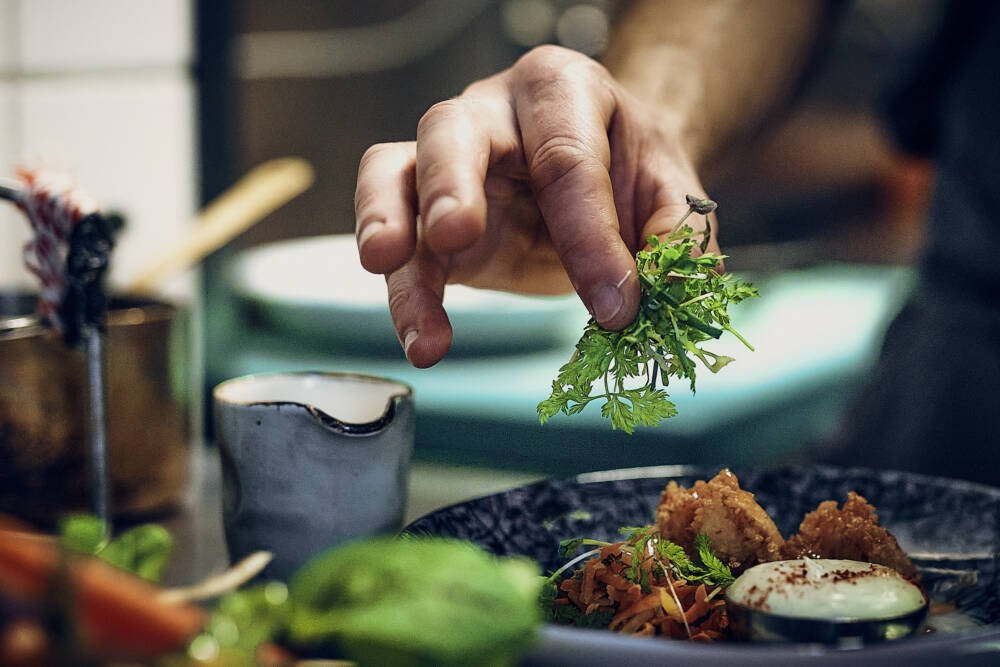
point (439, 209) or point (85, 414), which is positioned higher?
point (439, 209)

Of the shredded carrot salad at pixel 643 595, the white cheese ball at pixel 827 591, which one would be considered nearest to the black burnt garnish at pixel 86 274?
the shredded carrot salad at pixel 643 595

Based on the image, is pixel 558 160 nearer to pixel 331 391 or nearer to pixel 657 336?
pixel 657 336

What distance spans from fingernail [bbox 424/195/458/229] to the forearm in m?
0.74

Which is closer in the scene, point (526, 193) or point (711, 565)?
point (711, 565)

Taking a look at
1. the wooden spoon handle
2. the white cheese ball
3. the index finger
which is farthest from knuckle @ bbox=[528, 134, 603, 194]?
the wooden spoon handle

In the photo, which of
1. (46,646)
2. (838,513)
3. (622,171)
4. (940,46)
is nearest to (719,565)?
(838,513)

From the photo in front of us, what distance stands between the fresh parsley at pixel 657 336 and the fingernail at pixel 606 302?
0.08 ft

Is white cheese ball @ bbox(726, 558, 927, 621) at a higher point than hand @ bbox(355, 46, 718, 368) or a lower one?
lower

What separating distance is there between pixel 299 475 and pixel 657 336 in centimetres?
34

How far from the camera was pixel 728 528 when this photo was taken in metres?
0.81

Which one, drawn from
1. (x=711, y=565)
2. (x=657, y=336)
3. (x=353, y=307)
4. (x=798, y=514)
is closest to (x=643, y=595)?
(x=711, y=565)

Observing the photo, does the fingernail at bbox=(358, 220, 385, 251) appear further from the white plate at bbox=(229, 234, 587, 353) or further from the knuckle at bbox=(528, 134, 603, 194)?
the white plate at bbox=(229, 234, 587, 353)

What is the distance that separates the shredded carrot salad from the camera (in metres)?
0.69

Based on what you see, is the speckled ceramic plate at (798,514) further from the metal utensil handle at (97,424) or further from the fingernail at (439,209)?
the metal utensil handle at (97,424)
